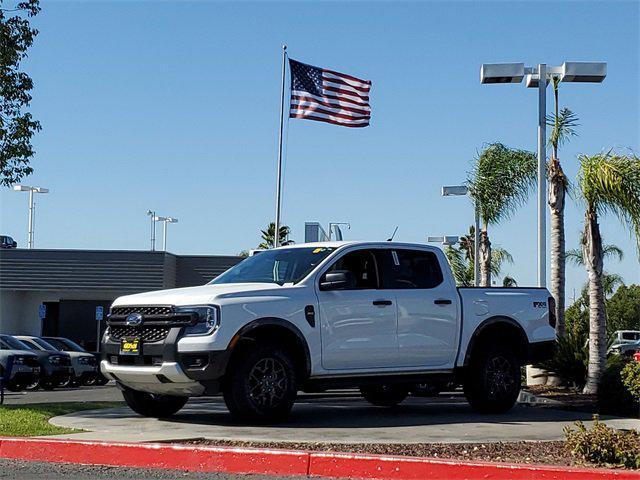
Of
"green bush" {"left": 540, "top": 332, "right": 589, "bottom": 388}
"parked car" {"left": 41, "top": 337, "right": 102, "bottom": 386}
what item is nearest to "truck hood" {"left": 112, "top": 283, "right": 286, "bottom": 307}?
"green bush" {"left": 540, "top": 332, "right": 589, "bottom": 388}

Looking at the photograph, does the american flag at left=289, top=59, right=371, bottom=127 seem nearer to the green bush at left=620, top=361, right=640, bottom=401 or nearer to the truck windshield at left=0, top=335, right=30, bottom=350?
the truck windshield at left=0, top=335, right=30, bottom=350

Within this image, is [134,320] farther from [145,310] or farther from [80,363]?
[80,363]

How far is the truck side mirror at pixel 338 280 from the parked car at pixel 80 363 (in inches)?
684

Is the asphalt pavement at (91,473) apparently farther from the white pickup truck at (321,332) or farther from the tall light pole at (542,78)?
the tall light pole at (542,78)

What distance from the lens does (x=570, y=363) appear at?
19.0 m

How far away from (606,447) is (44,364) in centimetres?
2022

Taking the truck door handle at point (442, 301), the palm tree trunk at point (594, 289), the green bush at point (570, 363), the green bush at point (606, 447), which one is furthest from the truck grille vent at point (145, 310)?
the green bush at point (570, 363)

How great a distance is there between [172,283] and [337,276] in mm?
36899

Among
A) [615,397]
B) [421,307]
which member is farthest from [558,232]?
[421,307]

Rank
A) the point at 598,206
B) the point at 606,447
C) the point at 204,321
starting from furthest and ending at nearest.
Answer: the point at 598,206 → the point at 204,321 → the point at 606,447

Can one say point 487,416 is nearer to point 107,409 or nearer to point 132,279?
point 107,409

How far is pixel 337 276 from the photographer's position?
11.5m

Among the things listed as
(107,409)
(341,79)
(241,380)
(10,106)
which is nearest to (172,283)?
(341,79)

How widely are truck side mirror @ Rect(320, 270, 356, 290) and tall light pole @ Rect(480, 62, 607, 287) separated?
29.5 ft
